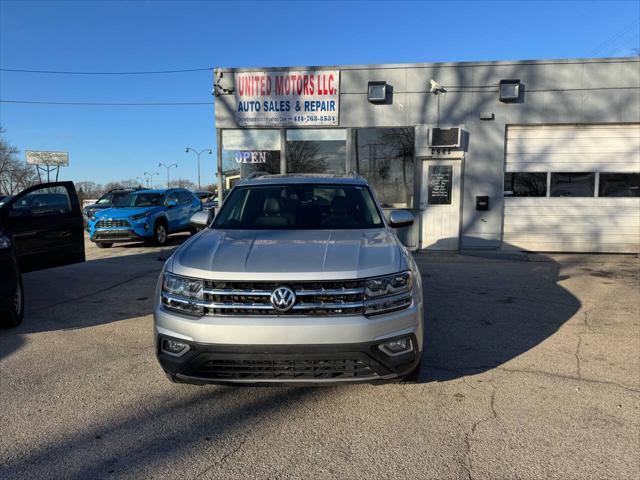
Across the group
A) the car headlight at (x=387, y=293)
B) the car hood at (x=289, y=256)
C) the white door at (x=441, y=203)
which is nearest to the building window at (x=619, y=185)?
the white door at (x=441, y=203)

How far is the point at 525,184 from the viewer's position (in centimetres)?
1109

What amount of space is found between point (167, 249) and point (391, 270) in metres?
10.5

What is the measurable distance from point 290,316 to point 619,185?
10.6 m

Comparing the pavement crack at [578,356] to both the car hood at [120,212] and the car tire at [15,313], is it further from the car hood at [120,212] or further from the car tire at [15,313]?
the car hood at [120,212]

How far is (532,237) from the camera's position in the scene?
11.1 m

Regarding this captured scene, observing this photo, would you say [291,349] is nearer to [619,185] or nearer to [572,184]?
[572,184]

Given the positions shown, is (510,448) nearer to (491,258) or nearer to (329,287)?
(329,287)

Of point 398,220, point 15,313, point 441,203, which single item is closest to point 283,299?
point 398,220

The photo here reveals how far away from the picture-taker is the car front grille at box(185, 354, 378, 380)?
2.98m

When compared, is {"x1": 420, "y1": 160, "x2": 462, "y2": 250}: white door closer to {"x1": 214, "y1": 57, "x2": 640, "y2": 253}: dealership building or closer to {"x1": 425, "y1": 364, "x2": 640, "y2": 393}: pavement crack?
{"x1": 214, "y1": 57, "x2": 640, "y2": 253}: dealership building

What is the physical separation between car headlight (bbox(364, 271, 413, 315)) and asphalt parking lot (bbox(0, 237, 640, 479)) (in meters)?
0.81

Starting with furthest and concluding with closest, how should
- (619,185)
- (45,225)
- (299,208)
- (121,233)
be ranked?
(121,233)
(619,185)
(45,225)
(299,208)

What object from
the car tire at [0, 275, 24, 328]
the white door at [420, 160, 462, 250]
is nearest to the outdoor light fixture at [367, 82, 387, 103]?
the white door at [420, 160, 462, 250]

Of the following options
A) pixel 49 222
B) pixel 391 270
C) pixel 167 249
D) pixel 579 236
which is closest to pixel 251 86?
pixel 167 249
